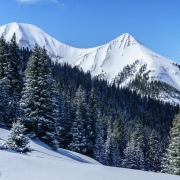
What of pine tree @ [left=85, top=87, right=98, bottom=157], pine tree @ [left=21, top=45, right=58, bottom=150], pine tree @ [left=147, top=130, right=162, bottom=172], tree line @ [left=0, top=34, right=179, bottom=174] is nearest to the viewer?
pine tree @ [left=21, top=45, right=58, bottom=150]

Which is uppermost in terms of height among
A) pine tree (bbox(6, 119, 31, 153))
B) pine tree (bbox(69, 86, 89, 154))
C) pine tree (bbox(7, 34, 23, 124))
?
pine tree (bbox(7, 34, 23, 124))

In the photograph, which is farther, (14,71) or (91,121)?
(91,121)

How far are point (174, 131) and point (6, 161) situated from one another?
23488 millimetres

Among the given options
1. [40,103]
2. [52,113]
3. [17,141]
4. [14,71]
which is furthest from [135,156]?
[17,141]

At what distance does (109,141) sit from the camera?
48.7 meters

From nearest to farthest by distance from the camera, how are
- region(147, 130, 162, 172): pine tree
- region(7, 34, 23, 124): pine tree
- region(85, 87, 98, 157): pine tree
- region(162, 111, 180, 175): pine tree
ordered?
region(162, 111, 180, 175): pine tree, region(7, 34, 23, 124): pine tree, region(85, 87, 98, 157): pine tree, region(147, 130, 162, 172): pine tree

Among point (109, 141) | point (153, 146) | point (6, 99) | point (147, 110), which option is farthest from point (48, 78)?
point (147, 110)

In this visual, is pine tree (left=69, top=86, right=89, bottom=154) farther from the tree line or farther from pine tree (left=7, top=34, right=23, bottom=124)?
pine tree (left=7, top=34, right=23, bottom=124)

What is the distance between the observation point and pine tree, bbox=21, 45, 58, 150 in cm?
2317

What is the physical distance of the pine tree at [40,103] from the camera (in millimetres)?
23172

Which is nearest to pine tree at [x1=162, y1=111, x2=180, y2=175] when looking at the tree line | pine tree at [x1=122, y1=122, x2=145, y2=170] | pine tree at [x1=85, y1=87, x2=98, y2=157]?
the tree line

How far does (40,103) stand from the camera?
23.6 metres

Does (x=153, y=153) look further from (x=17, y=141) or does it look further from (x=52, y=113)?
(x=17, y=141)

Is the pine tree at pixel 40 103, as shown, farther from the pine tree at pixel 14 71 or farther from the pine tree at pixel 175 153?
the pine tree at pixel 175 153
